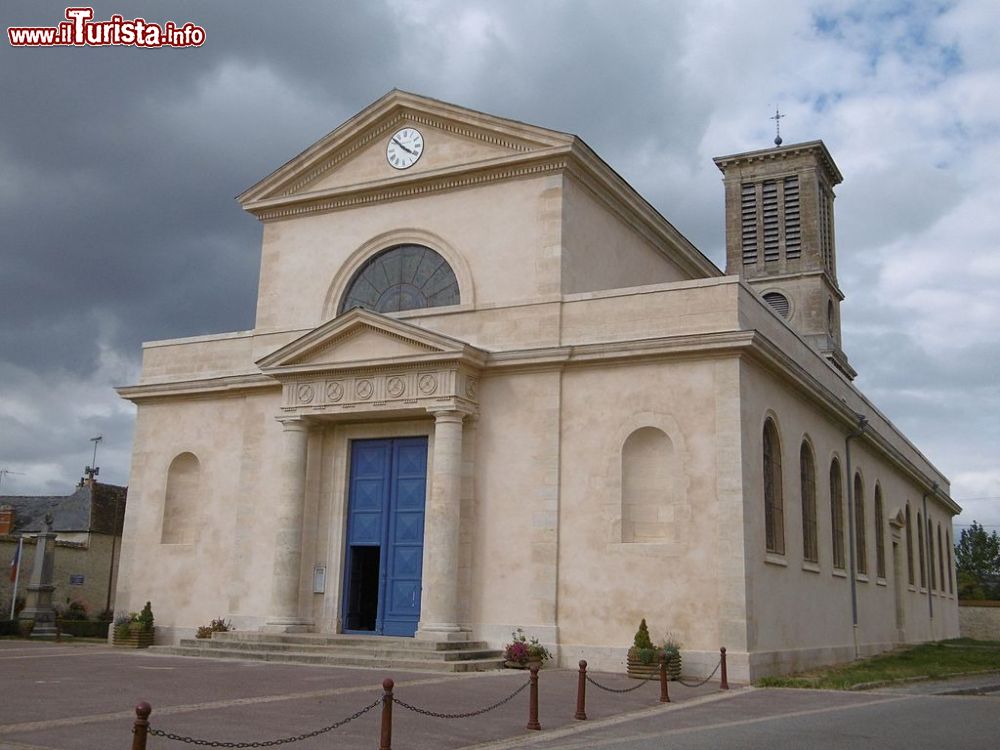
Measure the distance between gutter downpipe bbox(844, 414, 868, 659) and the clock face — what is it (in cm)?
1291

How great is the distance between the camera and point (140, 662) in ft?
62.6

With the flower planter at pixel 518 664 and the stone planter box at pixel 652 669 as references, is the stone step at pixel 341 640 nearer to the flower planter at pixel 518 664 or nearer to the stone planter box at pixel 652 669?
the flower planter at pixel 518 664

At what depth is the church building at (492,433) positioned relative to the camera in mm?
19625

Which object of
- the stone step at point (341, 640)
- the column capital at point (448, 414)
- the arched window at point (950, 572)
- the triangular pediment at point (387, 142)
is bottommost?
the stone step at point (341, 640)

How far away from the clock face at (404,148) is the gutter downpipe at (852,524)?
42.4 feet

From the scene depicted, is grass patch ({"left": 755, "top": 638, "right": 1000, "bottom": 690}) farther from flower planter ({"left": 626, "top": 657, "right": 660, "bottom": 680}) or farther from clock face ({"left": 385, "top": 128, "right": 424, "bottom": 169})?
clock face ({"left": 385, "top": 128, "right": 424, "bottom": 169})

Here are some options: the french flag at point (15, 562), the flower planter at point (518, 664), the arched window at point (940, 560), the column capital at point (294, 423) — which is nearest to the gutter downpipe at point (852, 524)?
the flower planter at point (518, 664)

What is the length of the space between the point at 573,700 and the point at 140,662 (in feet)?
→ 29.1

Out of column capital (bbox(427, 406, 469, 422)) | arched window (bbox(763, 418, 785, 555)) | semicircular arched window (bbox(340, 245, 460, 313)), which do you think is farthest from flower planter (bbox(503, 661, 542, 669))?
semicircular arched window (bbox(340, 245, 460, 313))

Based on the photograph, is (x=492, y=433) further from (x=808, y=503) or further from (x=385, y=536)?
(x=808, y=503)

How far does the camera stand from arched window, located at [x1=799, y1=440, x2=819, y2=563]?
2294cm

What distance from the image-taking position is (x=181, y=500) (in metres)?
25.5

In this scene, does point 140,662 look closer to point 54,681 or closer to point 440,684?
point 54,681

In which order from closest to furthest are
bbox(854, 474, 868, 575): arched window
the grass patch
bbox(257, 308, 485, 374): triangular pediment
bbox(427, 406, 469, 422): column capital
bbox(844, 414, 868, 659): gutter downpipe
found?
the grass patch
bbox(427, 406, 469, 422): column capital
bbox(257, 308, 485, 374): triangular pediment
bbox(844, 414, 868, 659): gutter downpipe
bbox(854, 474, 868, 575): arched window
